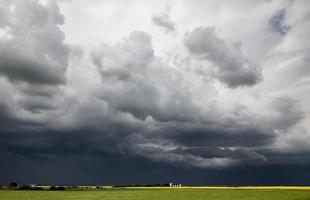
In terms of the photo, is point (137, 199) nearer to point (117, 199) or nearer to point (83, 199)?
point (117, 199)

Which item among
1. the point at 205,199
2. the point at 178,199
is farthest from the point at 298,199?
the point at 178,199

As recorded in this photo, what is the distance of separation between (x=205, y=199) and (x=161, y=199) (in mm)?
11357

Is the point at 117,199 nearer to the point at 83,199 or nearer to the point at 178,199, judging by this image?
the point at 83,199

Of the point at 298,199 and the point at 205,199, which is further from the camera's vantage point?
the point at 205,199

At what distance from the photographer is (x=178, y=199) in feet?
335

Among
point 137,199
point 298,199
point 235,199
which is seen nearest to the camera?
point 298,199

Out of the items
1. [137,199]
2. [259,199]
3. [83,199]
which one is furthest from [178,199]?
[83,199]

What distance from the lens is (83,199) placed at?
113562 mm

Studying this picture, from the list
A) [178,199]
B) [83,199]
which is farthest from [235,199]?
[83,199]

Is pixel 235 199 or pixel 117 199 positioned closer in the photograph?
pixel 235 199

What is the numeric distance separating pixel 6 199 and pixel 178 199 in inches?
1870

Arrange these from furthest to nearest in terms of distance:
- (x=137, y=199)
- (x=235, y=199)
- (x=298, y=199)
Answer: (x=137, y=199)
(x=235, y=199)
(x=298, y=199)

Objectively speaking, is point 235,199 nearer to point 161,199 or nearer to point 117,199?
point 161,199

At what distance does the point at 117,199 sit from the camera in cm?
11006
